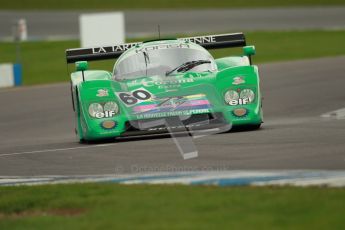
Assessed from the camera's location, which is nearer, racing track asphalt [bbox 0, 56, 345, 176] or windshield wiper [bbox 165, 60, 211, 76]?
racing track asphalt [bbox 0, 56, 345, 176]

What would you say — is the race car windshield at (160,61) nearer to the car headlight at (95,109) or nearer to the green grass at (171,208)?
the car headlight at (95,109)

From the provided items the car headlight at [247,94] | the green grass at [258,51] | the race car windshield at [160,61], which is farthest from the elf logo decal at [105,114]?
the green grass at [258,51]

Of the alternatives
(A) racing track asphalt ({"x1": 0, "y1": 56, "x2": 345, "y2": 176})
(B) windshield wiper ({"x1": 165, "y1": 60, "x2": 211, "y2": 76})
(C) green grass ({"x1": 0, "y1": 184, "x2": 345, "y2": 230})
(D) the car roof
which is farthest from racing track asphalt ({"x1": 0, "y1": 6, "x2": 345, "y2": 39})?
(C) green grass ({"x1": 0, "y1": 184, "x2": 345, "y2": 230})

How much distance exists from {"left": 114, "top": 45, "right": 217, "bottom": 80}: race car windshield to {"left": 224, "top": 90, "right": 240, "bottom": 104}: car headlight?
106cm

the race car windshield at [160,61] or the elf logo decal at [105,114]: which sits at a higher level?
the race car windshield at [160,61]

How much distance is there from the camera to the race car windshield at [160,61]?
13055 millimetres

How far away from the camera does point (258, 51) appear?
29.2m

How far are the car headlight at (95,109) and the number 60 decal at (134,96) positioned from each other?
0.27 m

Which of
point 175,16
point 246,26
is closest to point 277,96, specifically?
point 246,26

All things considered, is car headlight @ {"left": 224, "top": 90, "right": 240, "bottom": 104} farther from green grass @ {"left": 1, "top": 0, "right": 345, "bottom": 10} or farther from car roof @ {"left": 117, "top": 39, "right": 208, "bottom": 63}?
green grass @ {"left": 1, "top": 0, "right": 345, "bottom": 10}

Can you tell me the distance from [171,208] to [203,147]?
3495mm

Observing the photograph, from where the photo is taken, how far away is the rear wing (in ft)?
46.1

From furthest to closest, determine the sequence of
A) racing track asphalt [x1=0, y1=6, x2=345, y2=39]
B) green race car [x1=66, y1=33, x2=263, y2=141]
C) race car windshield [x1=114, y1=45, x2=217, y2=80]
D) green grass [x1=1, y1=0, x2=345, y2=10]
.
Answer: green grass [x1=1, y1=0, x2=345, y2=10], racing track asphalt [x1=0, y1=6, x2=345, y2=39], race car windshield [x1=114, y1=45, x2=217, y2=80], green race car [x1=66, y1=33, x2=263, y2=141]

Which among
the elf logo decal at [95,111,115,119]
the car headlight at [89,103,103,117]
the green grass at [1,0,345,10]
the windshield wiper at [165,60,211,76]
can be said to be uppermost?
the green grass at [1,0,345,10]
